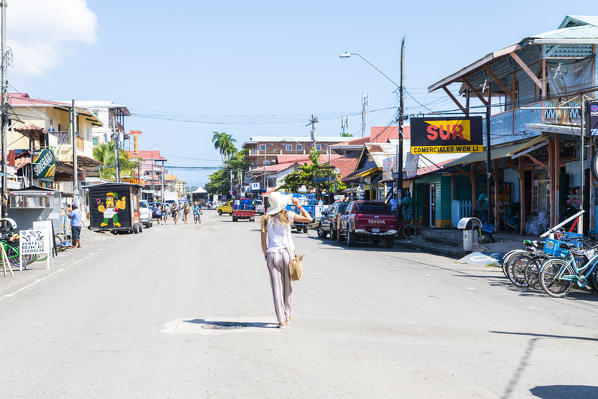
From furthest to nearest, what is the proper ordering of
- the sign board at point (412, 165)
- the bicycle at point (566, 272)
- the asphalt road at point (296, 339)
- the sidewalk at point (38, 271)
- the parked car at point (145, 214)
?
1. the parked car at point (145, 214)
2. the sign board at point (412, 165)
3. the sidewalk at point (38, 271)
4. the bicycle at point (566, 272)
5. the asphalt road at point (296, 339)

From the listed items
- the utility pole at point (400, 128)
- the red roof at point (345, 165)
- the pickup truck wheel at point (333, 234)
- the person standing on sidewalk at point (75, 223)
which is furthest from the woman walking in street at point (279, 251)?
the red roof at point (345, 165)

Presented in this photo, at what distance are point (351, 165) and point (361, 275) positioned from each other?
181 feet

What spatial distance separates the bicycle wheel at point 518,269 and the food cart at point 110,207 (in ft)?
91.3

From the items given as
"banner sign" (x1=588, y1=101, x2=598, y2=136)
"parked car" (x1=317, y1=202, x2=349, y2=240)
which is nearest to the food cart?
"parked car" (x1=317, y1=202, x2=349, y2=240)

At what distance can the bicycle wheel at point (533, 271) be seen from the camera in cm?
1281

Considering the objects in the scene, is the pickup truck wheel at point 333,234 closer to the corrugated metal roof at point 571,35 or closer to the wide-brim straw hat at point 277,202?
the corrugated metal roof at point 571,35

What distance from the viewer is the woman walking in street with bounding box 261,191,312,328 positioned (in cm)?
841

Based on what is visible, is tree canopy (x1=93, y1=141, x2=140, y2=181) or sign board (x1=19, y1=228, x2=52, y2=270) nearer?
sign board (x1=19, y1=228, x2=52, y2=270)

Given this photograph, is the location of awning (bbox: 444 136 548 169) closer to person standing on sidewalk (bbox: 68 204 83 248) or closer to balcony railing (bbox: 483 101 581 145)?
balcony railing (bbox: 483 101 581 145)

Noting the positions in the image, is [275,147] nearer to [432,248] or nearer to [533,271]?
[432,248]

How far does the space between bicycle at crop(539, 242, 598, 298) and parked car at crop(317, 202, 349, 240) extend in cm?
1622

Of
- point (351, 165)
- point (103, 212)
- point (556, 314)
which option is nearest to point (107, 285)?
point (556, 314)

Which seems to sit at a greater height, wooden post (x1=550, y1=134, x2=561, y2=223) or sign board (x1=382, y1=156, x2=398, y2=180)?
sign board (x1=382, y1=156, x2=398, y2=180)

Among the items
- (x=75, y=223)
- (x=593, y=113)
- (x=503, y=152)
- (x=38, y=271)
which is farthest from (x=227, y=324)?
(x=75, y=223)
